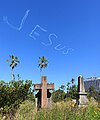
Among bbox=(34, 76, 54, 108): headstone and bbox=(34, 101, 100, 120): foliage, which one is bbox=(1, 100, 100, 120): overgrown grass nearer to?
bbox=(34, 101, 100, 120): foliage

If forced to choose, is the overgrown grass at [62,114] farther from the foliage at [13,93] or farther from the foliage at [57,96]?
the foliage at [57,96]

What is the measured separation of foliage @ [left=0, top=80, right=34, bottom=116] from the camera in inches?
474

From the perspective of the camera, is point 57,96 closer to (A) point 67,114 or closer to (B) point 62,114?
(A) point 67,114

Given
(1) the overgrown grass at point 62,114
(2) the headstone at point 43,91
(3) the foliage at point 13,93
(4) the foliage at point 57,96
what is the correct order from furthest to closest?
(4) the foliage at point 57,96 < (2) the headstone at point 43,91 < (3) the foliage at point 13,93 < (1) the overgrown grass at point 62,114

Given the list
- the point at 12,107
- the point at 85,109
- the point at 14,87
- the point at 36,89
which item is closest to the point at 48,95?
the point at 36,89

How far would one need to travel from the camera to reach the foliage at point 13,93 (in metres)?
12.0

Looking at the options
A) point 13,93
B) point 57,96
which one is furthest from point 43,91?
point 57,96

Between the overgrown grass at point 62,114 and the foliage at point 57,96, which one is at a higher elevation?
the foliage at point 57,96

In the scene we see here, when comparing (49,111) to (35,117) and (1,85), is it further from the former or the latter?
(1,85)

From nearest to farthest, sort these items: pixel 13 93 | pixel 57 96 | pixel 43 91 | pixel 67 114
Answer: pixel 67 114 < pixel 13 93 < pixel 43 91 < pixel 57 96

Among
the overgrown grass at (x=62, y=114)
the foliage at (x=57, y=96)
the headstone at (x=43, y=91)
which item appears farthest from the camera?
the foliage at (x=57, y=96)

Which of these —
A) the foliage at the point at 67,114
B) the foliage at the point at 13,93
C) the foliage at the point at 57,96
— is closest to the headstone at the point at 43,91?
the foliage at the point at 13,93

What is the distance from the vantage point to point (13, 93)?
12758 millimetres

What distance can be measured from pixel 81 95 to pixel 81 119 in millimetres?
8905
